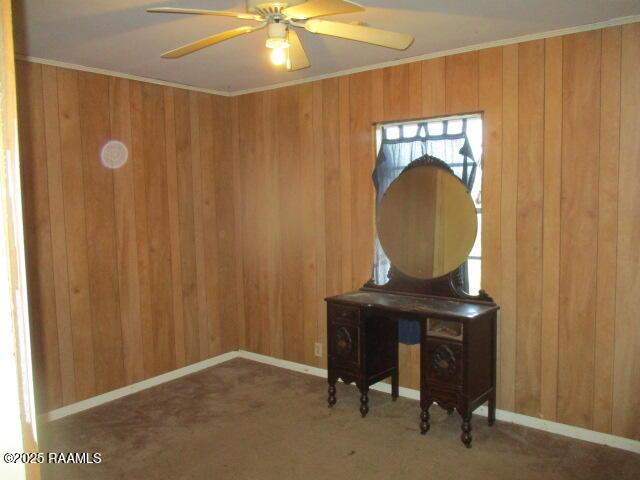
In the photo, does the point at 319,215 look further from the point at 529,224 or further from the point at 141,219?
the point at 529,224

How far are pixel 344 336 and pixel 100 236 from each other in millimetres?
1905

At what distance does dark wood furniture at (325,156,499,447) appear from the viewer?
118 inches

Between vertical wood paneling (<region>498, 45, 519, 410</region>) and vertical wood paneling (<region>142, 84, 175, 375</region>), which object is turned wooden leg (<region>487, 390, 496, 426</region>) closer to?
vertical wood paneling (<region>498, 45, 519, 410</region>)

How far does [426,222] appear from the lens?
3561mm

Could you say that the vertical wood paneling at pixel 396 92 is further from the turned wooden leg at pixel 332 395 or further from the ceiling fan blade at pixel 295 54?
the turned wooden leg at pixel 332 395

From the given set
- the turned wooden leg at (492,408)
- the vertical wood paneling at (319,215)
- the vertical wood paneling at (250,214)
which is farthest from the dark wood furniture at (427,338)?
the vertical wood paneling at (250,214)

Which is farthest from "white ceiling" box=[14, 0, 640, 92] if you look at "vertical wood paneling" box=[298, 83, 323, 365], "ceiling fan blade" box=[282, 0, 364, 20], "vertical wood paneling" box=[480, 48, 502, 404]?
"ceiling fan blade" box=[282, 0, 364, 20]

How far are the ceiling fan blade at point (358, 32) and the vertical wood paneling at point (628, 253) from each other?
1421mm

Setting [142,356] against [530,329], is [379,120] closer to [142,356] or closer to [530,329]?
[530,329]

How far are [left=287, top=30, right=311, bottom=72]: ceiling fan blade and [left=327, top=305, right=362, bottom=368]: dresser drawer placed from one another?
1619mm

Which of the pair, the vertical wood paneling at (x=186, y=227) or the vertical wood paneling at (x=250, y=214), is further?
the vertical wood paneling at (x=250, y=214)

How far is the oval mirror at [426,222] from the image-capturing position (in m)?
3.42

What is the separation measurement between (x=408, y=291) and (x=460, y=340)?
714mm

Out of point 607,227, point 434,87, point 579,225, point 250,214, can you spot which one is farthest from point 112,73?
point 607,227
